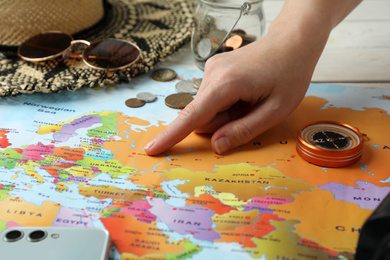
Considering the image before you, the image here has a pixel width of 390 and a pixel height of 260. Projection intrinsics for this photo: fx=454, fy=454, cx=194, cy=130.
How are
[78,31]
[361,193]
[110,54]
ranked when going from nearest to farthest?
[361,193] → [110,54] → [78,31]

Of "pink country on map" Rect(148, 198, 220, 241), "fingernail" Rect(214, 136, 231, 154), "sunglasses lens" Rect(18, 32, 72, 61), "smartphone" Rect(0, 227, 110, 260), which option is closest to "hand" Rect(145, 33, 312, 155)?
"fingernail" Rect(214, 136, 231, 154)

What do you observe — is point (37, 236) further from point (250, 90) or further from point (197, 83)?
point (197, 83)

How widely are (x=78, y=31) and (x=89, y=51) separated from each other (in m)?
0.15

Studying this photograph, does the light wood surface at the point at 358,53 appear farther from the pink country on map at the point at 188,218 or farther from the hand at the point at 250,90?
the pink country on map at the point at 188,218

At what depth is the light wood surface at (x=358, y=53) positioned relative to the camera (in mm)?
1281

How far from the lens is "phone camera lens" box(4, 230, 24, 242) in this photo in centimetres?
75

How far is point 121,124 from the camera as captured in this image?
3.64 ft

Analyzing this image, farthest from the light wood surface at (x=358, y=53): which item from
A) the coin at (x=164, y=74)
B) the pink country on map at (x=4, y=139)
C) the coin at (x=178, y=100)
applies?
→ the pink country on map at (x=4, y=139)

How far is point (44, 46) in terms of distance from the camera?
1.32m

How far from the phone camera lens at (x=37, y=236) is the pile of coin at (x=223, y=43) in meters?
0.70

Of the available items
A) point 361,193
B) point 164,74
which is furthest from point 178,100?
point 361,193

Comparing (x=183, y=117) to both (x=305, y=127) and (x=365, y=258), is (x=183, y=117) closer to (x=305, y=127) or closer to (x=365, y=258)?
(x=305, y=127)

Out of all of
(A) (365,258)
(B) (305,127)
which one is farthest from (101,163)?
(A) (365,258)

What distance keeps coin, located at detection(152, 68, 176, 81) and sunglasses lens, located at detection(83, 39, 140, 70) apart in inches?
2.9
